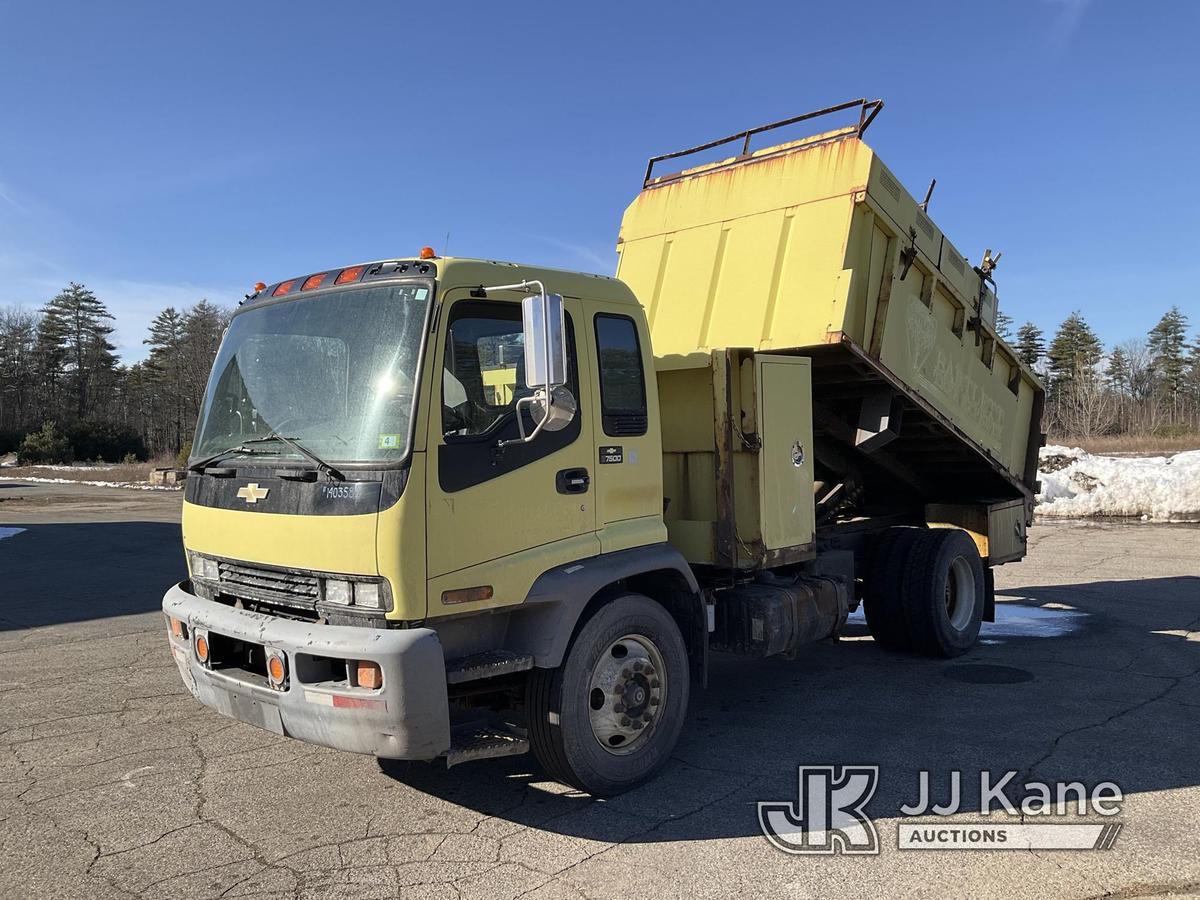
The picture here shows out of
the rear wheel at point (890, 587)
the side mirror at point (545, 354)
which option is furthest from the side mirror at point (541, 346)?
the rear wheel at point (890, 587)

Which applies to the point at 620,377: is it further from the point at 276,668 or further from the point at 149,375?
the point at 149,375

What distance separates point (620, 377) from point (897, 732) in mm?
2869

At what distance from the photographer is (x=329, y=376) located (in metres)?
4.12

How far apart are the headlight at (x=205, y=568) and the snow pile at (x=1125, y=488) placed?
18187 millimetres

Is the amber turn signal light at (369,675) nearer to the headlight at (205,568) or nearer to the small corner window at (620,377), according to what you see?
the headlight at (205,568)

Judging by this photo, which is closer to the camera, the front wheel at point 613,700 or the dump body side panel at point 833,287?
the front wheel at point 613,700

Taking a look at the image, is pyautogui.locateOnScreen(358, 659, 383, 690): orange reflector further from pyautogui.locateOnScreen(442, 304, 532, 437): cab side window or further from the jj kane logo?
the jj kane logo

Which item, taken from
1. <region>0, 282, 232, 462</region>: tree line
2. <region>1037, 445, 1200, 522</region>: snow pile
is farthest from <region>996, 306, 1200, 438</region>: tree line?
<region>0, 282, 232, 462</region>: tree line

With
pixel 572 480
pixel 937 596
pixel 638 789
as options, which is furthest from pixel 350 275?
pixel 937 596

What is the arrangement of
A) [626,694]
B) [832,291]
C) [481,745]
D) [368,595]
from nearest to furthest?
[368,595], [481,745], [626,694], [832,291]

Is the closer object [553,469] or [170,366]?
[553,469]

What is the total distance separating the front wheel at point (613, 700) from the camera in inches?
167

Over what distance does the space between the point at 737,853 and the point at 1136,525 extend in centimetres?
1704

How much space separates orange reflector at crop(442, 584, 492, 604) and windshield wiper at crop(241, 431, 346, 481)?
697 millimetres
